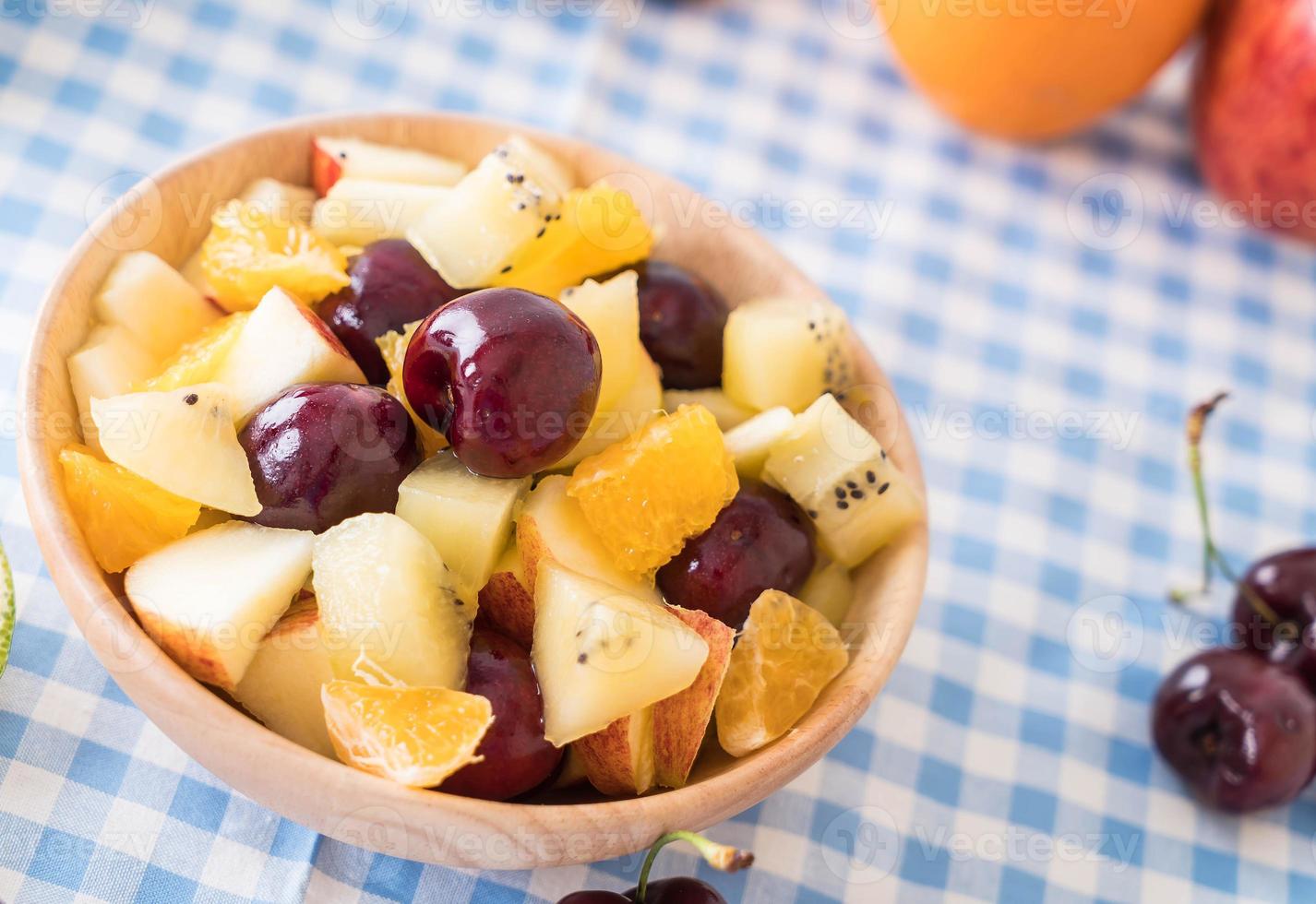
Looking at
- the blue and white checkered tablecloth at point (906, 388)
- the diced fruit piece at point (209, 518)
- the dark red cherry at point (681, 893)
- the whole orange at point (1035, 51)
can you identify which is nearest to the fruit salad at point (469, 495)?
the diced fruit piece at point (209, 518)

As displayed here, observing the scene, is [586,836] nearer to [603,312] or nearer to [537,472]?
[537,472]

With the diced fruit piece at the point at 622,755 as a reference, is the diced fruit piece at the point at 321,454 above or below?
above

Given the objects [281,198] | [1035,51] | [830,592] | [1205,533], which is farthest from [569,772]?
[1035,51]

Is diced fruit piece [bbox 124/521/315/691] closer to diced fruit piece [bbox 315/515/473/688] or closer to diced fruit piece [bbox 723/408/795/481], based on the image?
diced fruit piece [bbox 315/515/473/688]

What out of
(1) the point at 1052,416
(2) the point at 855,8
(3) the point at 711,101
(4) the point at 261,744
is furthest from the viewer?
(2) the point at 855,8

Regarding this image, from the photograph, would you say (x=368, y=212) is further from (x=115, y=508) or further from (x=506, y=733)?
(x=506, y=733)

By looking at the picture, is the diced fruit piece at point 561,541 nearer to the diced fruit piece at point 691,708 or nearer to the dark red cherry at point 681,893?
the diced fruit piece at point 691,708

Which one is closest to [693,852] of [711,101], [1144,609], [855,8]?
[1144,609]
